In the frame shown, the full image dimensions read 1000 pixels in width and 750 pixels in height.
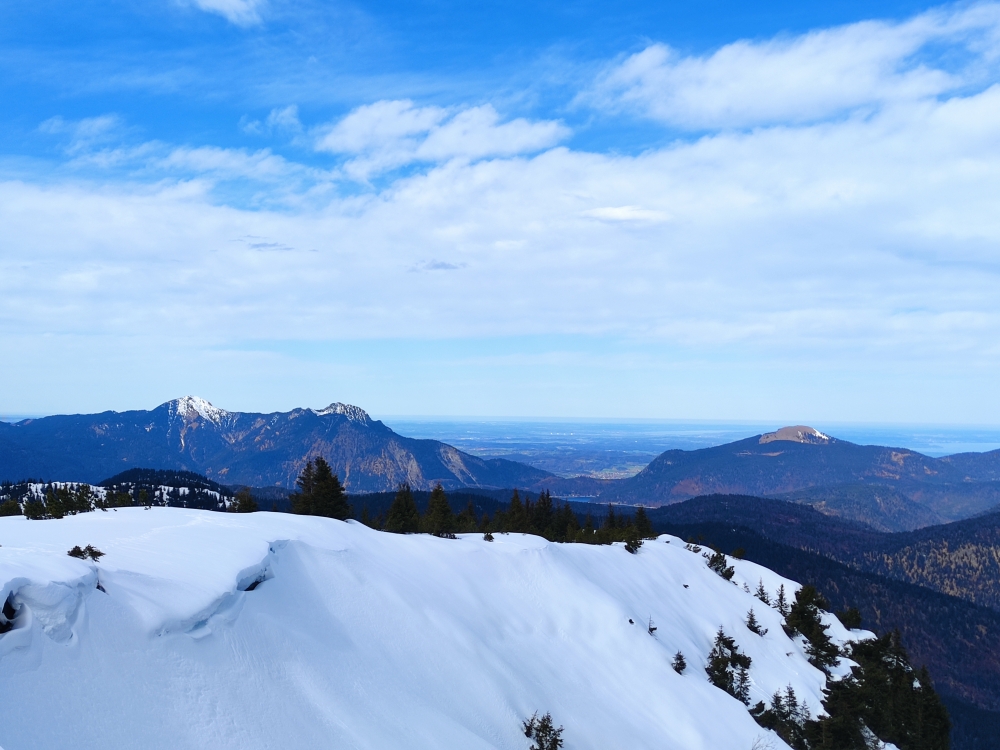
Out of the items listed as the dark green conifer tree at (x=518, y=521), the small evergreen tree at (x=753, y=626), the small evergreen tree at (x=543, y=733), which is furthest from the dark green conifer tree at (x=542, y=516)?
the small evergreen tree at (x=543, y=733)

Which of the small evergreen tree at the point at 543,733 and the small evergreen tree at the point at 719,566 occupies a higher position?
the small evergreen tree at the point at 543,733

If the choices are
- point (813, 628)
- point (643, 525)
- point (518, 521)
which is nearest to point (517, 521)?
point (518, 521)

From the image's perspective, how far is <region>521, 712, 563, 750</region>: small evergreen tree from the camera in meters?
29.9

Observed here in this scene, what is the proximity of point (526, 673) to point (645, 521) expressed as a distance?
74.9m

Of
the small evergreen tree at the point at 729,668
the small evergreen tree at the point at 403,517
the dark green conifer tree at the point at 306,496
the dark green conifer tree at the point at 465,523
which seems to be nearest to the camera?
the small evergreen tree at the point at 729,668

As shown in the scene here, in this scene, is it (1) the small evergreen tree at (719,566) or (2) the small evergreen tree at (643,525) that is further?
(2) the small evergreen tree at (643,525)

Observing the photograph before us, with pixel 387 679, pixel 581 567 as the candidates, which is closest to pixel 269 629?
pixel 387 679

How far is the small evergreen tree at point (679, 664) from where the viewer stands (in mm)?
45844

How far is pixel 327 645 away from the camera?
93.9ft

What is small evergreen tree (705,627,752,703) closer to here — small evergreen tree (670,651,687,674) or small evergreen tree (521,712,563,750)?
small evergreen tree (670,651,687,674)

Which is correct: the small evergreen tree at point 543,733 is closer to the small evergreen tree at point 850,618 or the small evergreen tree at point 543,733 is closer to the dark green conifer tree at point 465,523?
the dark green conifer tree at point 465,523

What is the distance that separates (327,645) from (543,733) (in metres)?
12.2

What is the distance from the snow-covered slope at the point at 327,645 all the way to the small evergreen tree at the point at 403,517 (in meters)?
15.7

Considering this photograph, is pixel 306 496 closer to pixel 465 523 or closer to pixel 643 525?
pixel 465 523
